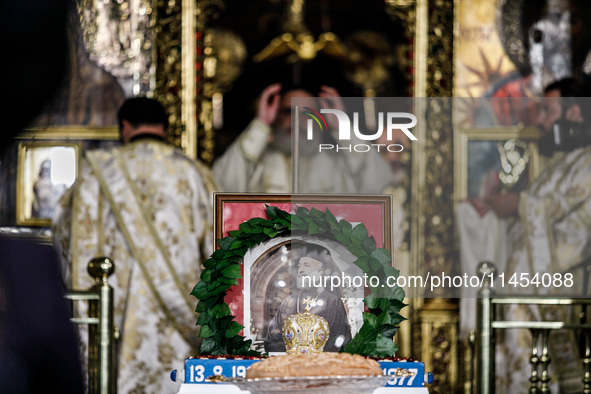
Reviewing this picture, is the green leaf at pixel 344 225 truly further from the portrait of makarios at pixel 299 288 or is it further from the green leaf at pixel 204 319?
the green leaf at pixel 204 319

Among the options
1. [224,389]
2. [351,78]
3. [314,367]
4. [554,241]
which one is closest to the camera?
[314,367]

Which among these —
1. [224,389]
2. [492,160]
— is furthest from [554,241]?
[224,389]

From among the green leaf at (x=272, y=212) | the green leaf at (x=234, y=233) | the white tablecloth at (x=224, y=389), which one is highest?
the green leaf at (x=272, y=212)

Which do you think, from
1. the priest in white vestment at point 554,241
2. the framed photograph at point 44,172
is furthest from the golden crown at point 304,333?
the framed photograph at point 44,172

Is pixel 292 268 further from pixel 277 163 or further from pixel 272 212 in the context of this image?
pixel 277 163

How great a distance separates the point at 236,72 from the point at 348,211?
346 centimetres

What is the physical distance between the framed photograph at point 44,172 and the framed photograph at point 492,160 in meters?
2.23

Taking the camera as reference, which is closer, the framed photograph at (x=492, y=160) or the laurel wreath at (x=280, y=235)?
the laurel wreath at (x=280, y=235)

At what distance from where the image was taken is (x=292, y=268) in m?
2.11

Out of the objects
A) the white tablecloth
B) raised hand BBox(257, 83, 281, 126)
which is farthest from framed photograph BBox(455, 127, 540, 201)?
the white tablecloth

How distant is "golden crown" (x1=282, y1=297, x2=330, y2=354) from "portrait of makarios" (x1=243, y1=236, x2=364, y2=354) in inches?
2.8

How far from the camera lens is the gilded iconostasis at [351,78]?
5277mm

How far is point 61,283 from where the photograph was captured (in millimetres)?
4609

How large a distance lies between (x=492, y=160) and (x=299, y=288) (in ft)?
11.8
